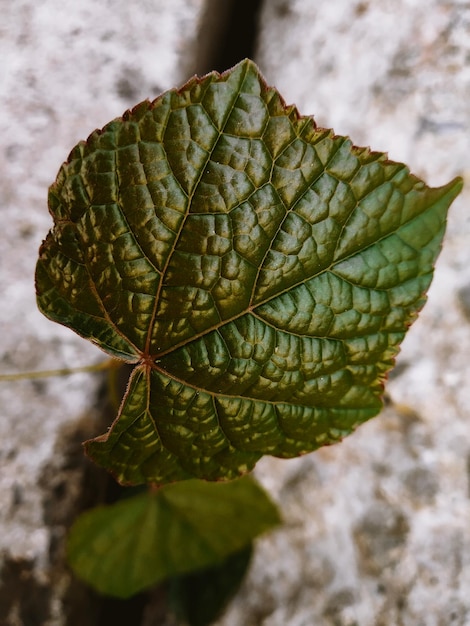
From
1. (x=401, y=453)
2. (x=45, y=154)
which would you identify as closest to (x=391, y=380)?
(x=401, y=453)

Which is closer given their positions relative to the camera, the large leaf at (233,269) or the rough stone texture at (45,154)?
the large leaf at (233,269)

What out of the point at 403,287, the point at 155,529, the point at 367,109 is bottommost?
the point at 155,529

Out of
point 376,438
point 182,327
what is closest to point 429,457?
point 376,438

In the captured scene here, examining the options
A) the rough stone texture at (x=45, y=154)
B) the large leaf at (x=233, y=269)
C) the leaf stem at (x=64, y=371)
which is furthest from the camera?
the rough stone texture at (x=45, y=154)

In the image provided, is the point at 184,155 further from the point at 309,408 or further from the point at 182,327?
A: the point at 309,408

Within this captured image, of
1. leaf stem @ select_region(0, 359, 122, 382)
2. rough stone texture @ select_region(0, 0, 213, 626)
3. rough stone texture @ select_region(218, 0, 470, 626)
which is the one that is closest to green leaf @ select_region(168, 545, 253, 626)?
rough stone texture @ select_region(218, 0, 470, 626)

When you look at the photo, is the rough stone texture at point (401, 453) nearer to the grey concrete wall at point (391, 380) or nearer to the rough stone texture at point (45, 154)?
the grey concrete wall at point (391, 380)

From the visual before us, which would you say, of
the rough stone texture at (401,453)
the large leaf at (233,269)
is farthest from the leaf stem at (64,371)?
the rough stone texture at (401,453)

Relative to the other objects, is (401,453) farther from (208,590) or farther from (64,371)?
(64,371)
